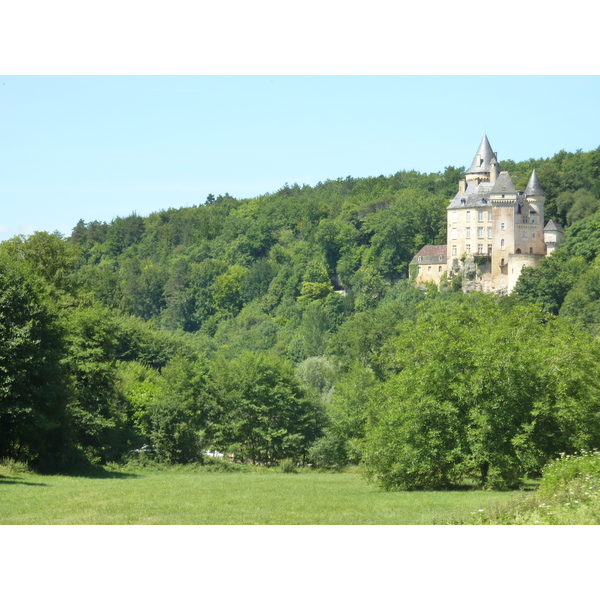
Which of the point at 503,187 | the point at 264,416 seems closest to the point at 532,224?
the point at 503,187

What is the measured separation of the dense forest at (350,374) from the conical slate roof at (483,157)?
6412 millimetres

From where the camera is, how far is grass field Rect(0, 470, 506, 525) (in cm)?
1736

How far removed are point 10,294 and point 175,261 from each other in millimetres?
122452

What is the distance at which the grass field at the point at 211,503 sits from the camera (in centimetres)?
1736

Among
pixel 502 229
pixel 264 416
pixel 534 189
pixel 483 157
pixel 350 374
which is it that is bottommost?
pixel 264 416

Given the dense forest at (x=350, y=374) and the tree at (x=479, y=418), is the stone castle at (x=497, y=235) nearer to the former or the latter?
the dense forest at (x=350, y=374)

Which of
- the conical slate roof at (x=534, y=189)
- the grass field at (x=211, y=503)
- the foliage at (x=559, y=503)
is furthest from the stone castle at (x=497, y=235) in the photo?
the foliage at (x=559, y=503)

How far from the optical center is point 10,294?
29375mm

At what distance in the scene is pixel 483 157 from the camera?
103875mm

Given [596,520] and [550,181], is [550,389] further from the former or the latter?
[550,181]

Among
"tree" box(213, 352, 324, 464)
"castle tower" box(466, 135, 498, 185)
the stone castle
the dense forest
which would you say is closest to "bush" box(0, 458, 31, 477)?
the dense forest

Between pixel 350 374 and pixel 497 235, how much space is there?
149 ft

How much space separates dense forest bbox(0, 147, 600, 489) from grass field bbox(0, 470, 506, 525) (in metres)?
2.02

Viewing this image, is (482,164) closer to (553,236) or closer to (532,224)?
(532,224)
